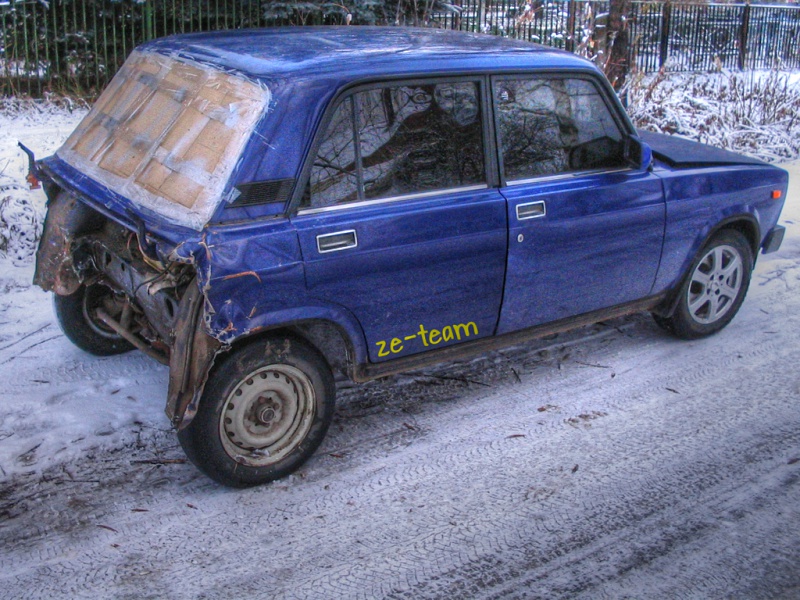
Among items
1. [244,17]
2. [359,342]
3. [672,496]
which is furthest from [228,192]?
[244,17]

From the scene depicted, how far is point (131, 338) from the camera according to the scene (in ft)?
14.2

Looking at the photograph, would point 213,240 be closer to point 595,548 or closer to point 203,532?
point 203,532

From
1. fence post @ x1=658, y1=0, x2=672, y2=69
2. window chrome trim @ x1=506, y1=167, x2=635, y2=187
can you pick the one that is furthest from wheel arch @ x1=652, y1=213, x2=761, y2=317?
fence post @ x1=658, y1=0, x2=672, y2=69

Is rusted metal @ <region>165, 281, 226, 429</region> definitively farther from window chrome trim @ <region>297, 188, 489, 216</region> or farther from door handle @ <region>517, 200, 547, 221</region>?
door handle @ <region>517, 200, 547, 221</region>

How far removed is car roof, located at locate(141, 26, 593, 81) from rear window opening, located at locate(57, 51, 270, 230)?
0.12 meters

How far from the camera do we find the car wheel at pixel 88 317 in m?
4.86

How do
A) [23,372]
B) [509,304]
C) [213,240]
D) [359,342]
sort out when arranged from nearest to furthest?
[213,240], [359,342], [509,304], [23,372]

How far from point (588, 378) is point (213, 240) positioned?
8.42 ft

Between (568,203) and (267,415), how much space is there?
191 centimetres

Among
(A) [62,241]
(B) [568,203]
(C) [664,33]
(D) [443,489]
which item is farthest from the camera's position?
(C) [664,33]

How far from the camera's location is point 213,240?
3480mm

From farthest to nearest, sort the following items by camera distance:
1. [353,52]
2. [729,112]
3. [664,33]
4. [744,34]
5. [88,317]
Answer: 1. [744,34]
2. [664,33]
3. [729,112]
4. [88,317]
5. [353,52]

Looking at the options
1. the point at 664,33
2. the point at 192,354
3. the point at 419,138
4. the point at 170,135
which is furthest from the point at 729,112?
the point at 192,354

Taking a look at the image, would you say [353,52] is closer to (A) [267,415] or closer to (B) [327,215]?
(B) [327,215]
